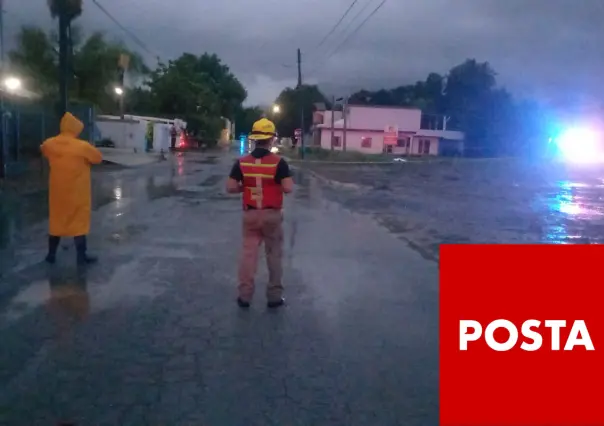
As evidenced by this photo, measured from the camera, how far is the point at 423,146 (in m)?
87.4

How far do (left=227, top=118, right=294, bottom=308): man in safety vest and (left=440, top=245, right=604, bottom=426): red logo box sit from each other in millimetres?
1876

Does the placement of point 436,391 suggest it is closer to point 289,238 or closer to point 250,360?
point 250,360

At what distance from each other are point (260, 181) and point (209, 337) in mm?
1578

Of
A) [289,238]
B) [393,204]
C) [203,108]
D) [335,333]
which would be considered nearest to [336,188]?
[393,204]

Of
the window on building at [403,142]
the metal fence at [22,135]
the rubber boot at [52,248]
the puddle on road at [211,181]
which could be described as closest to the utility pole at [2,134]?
the metal fence at [22,135]

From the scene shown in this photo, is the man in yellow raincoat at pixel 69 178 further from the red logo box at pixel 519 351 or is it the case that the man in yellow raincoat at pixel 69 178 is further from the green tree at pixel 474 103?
the green tree at pixel 474 103

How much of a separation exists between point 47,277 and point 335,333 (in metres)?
3.71

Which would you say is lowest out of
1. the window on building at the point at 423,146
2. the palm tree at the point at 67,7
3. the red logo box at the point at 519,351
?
the window on building at the point at 423,146

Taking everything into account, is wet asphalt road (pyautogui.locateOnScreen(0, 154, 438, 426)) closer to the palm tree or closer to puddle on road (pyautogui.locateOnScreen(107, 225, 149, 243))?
Result: puddle on road (pyautogui.locateOnScreen(107, 225, 149, 243))

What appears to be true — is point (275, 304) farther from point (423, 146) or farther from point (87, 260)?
point (423, 146)

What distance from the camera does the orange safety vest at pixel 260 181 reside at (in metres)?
6.92

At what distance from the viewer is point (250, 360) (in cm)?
554

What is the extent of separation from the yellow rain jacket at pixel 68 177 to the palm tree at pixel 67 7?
16.0 meters

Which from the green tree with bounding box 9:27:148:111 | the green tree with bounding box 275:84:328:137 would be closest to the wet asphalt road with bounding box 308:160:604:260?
the green tree with bounding box 9:27:148:111
